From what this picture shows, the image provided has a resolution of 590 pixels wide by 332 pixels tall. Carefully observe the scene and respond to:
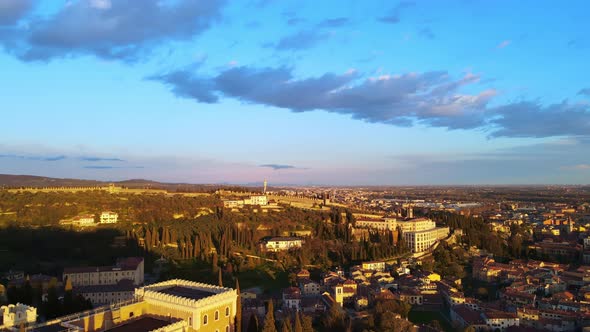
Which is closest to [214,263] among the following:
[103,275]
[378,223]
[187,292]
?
[103,275]

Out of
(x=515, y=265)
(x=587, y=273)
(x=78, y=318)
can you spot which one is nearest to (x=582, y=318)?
(x=587, y=273)

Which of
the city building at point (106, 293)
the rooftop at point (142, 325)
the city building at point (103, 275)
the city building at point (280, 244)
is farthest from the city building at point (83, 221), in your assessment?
the rooftop at point (142, 325)

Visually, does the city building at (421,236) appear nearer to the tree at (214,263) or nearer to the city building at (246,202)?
the city building at (246,202)

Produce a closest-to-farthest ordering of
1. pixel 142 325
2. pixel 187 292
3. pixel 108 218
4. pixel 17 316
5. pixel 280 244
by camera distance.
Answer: pixel 142 325
pixel 187 292
pixel 17 316
pixel 280 244
pixel 108 218

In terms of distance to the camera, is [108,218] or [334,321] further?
[108,218]

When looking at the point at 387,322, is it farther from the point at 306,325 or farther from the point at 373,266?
the point at 373,266

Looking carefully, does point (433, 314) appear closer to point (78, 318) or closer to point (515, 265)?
point (515, 265)

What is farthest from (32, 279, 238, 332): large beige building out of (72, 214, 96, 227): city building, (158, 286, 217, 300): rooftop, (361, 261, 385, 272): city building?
(72, 214, 96, 227): city building

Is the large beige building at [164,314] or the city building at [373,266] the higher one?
the large beige building at [164,314]
